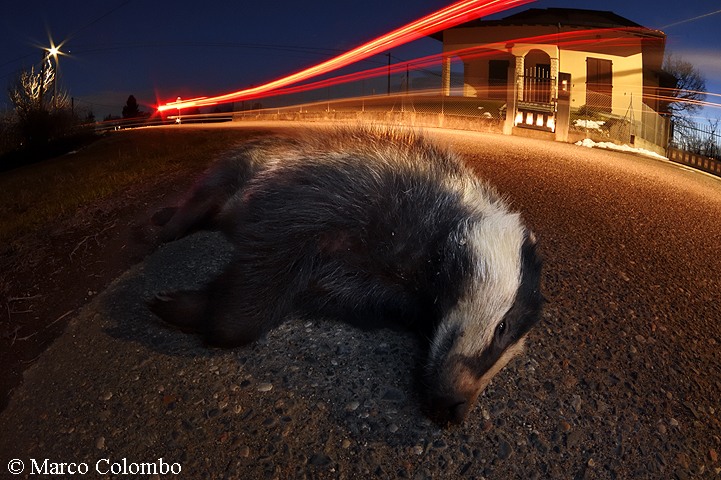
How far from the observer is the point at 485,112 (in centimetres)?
1886

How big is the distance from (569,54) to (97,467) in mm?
24268

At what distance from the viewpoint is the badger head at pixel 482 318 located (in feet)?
7.82

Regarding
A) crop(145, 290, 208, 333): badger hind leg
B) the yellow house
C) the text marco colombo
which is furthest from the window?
the text marco colombo

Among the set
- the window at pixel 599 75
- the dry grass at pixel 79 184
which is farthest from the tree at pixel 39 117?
the window at pixel 599 75

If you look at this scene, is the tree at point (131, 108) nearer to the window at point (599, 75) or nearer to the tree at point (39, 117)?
the tree at point (39, 117)

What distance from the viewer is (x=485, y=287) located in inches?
104

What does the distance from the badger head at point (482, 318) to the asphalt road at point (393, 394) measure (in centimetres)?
→ 14

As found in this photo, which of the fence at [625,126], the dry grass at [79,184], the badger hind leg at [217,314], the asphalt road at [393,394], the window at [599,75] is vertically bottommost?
the asphalt road at [393,394]

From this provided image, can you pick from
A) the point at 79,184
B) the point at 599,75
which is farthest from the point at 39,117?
the point at 599,75

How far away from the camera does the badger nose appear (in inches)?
90.2

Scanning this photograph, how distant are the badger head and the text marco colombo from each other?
1.40 metres

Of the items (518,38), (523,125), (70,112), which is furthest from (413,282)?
(518,38)

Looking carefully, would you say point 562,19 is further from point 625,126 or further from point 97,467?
point 97,467

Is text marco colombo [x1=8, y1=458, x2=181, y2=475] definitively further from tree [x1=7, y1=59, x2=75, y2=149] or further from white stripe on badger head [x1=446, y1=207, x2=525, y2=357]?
tree [x1=7, y1=59, x2=75, y2=149]
